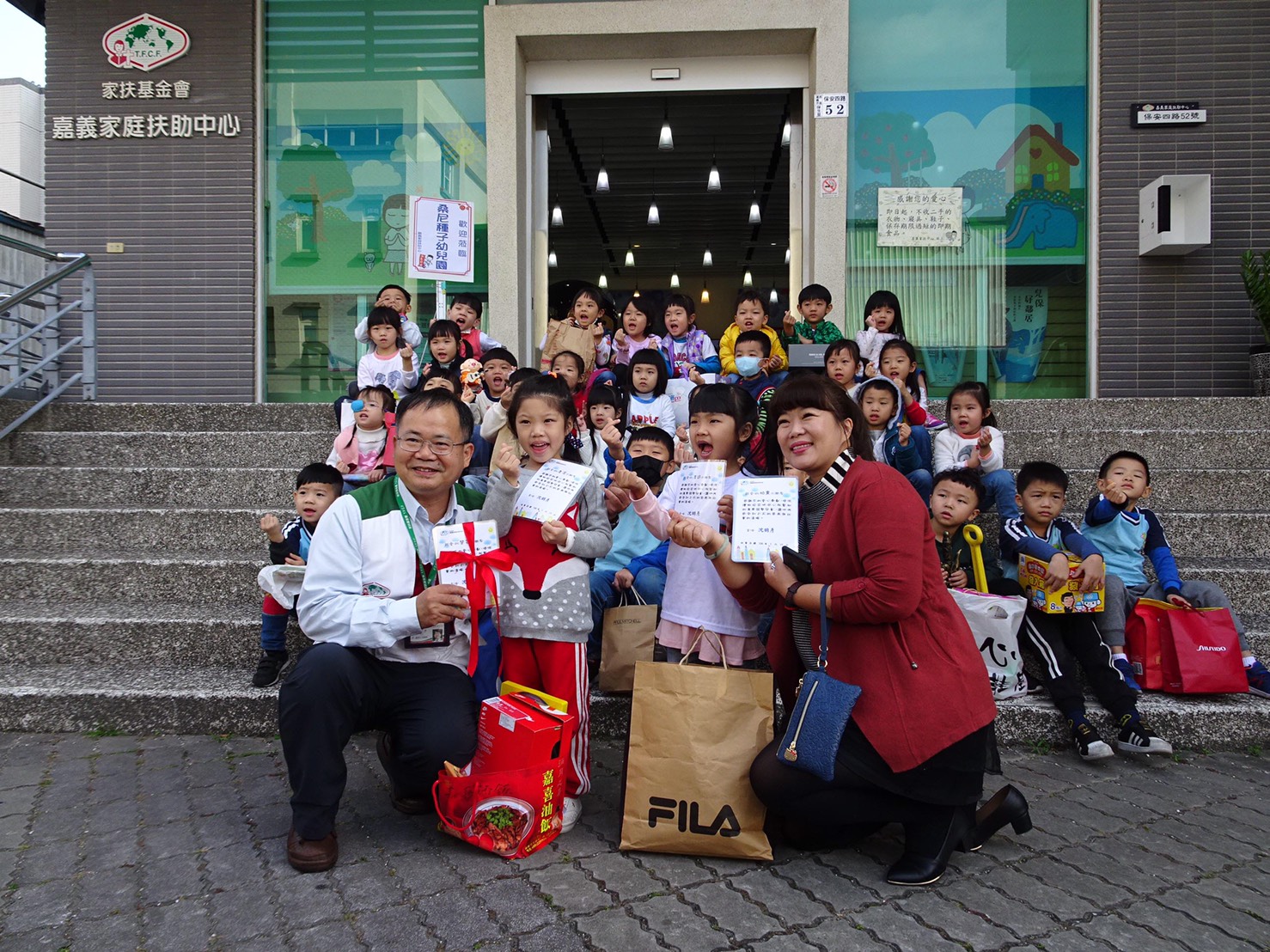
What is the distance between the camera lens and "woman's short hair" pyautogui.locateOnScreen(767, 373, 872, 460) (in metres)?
2.79

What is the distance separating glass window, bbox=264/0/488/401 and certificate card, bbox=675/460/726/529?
588 cm

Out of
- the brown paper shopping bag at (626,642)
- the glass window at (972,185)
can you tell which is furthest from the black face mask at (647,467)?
the glass window at (972,185)

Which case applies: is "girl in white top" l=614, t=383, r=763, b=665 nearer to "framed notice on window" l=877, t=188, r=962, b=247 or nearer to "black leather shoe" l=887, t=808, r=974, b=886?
"black leather shoe" l=887, t=808, r=974, b=886

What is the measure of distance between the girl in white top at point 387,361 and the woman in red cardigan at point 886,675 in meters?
4.06

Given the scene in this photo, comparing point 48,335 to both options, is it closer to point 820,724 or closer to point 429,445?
point 429,445

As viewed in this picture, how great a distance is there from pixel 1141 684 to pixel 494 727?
9.47 feet

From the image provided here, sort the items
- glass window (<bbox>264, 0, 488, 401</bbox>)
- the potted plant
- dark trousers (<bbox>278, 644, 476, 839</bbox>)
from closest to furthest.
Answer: dark trousers (<bbox>278, 644, 476, 839</bbox>)
the potted plant
glass window (<bbox>264, 0, 488, 401</bbox>)

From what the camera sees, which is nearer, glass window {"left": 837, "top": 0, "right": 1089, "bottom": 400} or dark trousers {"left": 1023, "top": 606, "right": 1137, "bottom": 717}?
dark trousers {"left": 1023, "top": 606, "right": 1137, "bottom": 717}

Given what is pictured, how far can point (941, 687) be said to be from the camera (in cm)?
256

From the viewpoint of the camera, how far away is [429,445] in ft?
9.49

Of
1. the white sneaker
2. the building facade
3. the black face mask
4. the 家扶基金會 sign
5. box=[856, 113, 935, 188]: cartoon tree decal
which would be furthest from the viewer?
box=[856, 113, 935, 188]: cartoon tree decal

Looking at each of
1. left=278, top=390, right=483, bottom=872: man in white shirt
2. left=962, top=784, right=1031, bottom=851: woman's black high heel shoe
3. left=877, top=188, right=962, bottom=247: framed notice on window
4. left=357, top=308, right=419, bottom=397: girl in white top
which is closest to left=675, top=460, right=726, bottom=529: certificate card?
left=278, top=390, right=483, bottom=872: man in white shirt

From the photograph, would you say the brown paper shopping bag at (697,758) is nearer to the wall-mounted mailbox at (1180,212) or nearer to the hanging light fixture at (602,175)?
the wall-mounted mailbox at (1180,212)

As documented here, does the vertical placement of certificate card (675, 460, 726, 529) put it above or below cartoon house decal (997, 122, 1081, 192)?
below
